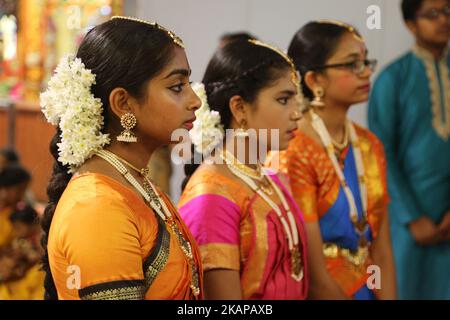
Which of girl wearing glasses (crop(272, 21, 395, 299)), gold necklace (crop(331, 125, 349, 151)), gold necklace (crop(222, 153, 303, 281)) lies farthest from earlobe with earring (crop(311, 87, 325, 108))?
gold necklace (crop(222, 153, 303, 281))

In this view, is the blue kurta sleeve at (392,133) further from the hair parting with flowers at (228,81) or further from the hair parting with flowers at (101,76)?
the hair parting with flowers at (101,76)

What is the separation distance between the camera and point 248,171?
2.18 metres

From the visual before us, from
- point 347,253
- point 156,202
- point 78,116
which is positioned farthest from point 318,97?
point 78,116

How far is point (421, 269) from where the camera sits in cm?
358

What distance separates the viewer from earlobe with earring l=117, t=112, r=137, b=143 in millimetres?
1623

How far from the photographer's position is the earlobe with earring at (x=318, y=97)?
2.60 metres

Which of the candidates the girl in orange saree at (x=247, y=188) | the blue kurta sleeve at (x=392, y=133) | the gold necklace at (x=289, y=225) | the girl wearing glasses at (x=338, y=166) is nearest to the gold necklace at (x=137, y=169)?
the girl in orange saree at (x=247, y=188)

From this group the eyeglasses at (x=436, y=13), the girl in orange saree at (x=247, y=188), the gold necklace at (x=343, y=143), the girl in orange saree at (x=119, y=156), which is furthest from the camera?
the eyeglasses at (x=436, y=13)

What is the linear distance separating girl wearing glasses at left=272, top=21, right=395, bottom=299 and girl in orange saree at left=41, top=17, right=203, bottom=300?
867 millimetres

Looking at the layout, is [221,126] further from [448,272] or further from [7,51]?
[7,51]

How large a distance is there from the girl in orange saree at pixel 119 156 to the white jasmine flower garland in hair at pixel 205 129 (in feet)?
1.44

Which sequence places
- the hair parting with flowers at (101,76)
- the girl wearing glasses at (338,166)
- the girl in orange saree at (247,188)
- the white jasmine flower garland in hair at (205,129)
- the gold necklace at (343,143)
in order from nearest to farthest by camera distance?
the hair parting with flowers at (101,76) < the girl in orange saree at (247,188) < the white jasmine flower garland in hair at (205,129) < the girl wearing glasses at (338,166) < the gold necklace at (343,143)

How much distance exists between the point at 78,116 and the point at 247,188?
64 cm
